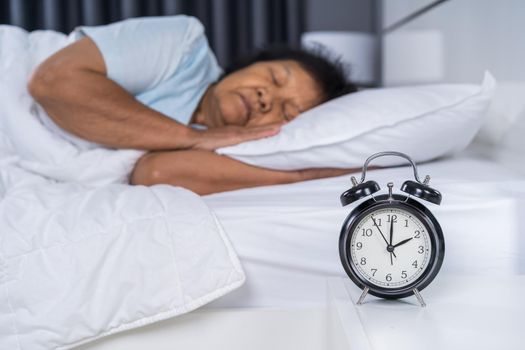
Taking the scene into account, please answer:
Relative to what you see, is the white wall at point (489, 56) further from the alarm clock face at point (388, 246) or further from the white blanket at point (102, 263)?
the white blanket at point (102, 263)

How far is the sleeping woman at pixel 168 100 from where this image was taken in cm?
137

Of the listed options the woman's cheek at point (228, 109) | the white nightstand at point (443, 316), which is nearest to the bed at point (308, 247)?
the white nightstand at point (443, 316)

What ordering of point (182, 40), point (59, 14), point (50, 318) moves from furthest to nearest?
point (59, 14)
point (182, 40)
point (50, 318)

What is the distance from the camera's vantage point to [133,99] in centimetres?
144

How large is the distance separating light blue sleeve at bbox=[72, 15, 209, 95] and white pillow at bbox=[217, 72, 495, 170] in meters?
0.34

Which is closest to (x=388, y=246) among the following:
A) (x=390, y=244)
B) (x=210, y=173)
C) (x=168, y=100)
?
(x=390, y=244)

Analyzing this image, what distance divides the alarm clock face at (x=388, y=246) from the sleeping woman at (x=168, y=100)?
20.9 inches

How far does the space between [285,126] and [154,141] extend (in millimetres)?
296

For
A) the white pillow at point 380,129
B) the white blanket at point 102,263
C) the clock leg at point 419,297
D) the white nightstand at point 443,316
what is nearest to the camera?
the white nightstand at point 443,316

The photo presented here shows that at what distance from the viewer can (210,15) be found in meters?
3.53

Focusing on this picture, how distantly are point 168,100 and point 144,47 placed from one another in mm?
176

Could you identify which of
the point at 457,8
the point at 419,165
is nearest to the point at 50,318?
the point at 419,165

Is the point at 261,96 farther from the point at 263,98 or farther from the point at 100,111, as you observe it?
the point at 100,111

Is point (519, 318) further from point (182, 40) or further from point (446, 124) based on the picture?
point (182, 40)
